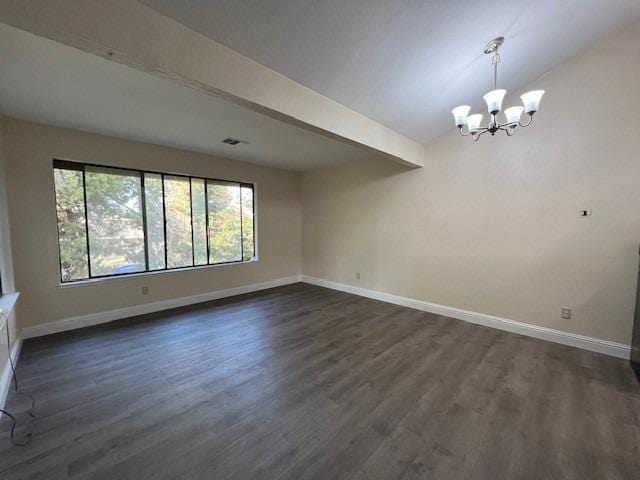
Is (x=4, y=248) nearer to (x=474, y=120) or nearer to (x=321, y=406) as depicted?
(x=321, y=406)

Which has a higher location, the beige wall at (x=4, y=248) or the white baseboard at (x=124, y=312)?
Result: the beige wall at (x=4, y=248)

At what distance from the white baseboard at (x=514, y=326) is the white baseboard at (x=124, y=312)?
241 cm

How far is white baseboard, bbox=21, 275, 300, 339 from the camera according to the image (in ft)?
10.5

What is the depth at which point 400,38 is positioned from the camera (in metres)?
2.10

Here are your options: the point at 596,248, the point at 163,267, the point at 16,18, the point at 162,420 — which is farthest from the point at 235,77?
the point at 596,248

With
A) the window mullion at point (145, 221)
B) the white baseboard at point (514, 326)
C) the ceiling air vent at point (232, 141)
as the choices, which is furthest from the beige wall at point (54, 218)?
the white baseboard at point (514, 326)

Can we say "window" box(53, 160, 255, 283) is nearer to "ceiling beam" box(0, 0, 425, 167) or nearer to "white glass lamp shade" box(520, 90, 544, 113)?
"ceiling beam" box(0, 0, 425, 167)

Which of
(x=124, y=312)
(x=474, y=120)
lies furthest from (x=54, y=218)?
(x=474, y=120)

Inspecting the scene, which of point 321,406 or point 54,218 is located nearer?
point 321,406

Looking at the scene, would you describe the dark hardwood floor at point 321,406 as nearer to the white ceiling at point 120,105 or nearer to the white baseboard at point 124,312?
the white baseboard at point 124,312

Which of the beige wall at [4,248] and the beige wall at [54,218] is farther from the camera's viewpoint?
the beige wall at [54,218]

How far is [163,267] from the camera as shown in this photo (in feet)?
13.8

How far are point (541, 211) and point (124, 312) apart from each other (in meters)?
5.59

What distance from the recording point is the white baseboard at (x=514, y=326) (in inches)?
110
